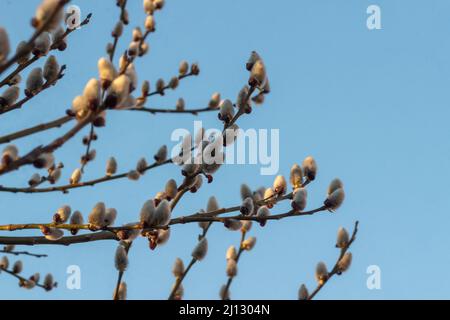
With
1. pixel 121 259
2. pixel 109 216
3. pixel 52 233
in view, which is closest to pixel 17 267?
pixel 52 233

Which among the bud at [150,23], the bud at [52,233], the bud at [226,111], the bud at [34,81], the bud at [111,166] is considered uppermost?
the bud at [150,23]

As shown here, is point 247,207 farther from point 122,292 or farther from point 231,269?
point 122,292

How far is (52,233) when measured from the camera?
2.50 meters

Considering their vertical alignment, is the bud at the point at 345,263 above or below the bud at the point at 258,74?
below

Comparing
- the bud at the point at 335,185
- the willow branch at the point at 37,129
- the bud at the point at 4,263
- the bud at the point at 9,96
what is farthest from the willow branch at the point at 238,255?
the bud at the point at 4,263

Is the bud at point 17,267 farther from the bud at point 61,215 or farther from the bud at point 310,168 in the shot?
the bud at point 310,168

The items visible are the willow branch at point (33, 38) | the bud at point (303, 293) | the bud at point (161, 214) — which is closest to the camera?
the willow branch at point (33, 38)

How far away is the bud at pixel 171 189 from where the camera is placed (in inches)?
103

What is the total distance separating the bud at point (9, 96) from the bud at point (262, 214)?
4.36 feet

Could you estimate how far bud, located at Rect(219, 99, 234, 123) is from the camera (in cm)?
267

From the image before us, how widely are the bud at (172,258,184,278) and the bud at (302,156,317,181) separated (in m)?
0.78
